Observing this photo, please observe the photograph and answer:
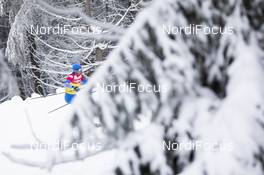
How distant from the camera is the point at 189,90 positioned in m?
2.24

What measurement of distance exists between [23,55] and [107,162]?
28.1 feet

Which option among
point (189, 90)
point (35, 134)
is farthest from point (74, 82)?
point (189, 90)

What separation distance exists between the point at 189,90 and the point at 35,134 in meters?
3.27

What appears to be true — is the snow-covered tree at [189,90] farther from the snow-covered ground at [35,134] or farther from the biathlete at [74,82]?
the biathlete at [74,82]

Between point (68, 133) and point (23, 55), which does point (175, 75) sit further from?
point (23, 55)

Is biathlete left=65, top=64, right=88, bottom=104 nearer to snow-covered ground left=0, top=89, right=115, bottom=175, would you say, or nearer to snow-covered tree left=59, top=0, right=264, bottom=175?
snow-covered ground left=0, top=89, right=115, bottom=175

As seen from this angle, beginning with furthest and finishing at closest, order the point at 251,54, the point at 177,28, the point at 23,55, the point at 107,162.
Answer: the point at 23,55 < the point at 107,162 < the point at 177,28 < the point at 251,54

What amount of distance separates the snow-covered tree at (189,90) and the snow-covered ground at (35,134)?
1.20 meters

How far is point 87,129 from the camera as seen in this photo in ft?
7.60

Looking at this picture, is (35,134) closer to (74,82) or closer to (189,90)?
(74,82)

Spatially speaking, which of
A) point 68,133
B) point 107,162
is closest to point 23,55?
point 107,162

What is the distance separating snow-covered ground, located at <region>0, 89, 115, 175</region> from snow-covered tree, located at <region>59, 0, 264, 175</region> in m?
1.20

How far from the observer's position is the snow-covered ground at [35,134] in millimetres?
5051

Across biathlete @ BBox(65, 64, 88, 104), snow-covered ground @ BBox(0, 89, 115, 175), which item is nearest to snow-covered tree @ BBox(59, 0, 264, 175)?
snow-covered ground @ BBox(0, 89, 115, 175)
